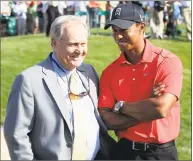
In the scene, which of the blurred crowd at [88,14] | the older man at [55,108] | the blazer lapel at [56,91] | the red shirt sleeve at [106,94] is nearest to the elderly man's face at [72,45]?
the older man at [55,108]

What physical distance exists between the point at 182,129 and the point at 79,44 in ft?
17.5

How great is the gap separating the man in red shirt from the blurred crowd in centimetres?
1199

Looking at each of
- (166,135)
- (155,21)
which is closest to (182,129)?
(166,135)

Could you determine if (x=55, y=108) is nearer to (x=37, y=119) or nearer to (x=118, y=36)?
(x=37, y=119)

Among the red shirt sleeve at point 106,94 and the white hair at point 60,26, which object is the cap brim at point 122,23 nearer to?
the white hair at point 60,26

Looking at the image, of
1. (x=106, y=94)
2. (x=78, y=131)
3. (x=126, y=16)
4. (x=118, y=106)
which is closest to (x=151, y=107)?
(x=118, y=106)

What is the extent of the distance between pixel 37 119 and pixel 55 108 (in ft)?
0.45

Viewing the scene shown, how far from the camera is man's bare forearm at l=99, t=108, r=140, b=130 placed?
368cm

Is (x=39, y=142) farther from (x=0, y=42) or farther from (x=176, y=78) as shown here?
(x=0, y=42)

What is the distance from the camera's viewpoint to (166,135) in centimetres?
359

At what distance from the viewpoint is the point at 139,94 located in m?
3.63

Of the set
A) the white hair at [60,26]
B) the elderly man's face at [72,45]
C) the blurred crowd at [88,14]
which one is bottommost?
the blurred crowd at [88,14]

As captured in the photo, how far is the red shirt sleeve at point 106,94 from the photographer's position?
371cm

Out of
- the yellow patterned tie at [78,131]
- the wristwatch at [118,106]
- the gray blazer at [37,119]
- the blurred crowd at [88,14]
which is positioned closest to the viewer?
the gray blazer at [37,119]
